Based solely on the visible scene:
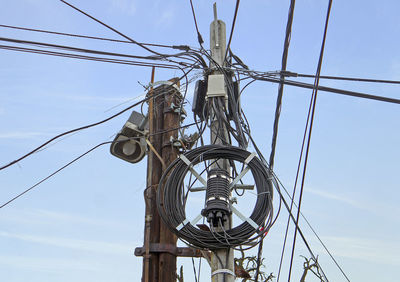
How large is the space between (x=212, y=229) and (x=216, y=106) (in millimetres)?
1468

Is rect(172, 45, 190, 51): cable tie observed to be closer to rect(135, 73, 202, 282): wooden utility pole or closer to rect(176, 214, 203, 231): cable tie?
rect(135, 73, 202, 282): wooden utility pole

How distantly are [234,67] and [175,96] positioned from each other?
2.66ft

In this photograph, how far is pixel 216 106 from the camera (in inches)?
197

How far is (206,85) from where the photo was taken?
5566 millimetres

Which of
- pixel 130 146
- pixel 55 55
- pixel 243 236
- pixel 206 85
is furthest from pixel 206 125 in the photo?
pixel 55 55

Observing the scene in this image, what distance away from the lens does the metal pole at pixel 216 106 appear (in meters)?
4.02

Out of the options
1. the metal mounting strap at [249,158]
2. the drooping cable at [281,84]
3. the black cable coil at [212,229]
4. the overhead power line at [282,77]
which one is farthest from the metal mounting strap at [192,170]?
the overhead power line at [282,77]

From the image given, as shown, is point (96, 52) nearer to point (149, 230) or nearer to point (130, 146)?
point (130, 146)

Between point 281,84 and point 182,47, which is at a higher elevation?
point 182,47

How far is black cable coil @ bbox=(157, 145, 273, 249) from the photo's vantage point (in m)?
4.11

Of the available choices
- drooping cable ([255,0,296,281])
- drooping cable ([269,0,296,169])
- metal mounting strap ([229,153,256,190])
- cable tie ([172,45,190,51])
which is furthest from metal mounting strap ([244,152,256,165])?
cable tie ([172,45,190,51])

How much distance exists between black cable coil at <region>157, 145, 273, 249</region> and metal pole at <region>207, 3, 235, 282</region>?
0.36 feet

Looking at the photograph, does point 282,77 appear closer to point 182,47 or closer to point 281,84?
point 281,84

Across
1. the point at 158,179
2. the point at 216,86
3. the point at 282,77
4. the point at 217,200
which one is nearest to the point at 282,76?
the point at 282,77
